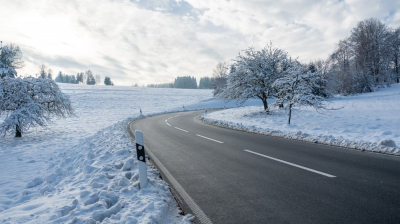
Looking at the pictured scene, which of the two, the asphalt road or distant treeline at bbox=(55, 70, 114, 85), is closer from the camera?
the asphalt road

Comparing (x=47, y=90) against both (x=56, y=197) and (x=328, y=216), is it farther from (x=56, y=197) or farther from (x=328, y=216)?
(x=328, y=216)

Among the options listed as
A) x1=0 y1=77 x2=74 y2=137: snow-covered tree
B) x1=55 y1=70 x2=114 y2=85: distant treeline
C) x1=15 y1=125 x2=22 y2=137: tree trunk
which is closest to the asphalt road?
x1=0 y1=77 x2=74 y2=137: snow-covered tree

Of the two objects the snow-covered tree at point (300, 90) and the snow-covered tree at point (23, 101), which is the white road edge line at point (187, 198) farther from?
the snow-covered tree at point (23, 101)

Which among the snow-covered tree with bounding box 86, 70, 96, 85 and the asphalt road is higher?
the snow-covered tree with bounding box 86, 70, 96, 85

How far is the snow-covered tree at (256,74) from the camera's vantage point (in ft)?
64.7

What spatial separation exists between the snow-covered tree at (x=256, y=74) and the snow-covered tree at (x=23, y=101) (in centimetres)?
1439

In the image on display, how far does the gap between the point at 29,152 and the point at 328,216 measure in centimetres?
1229

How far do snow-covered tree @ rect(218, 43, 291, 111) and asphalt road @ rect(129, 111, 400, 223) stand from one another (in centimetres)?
1246

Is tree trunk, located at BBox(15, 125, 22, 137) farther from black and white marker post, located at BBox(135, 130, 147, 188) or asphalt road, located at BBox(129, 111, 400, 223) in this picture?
black and white marker post, located at BBox(135, 130, 147, 188)

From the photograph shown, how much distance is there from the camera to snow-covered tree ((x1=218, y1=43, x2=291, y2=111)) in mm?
19719

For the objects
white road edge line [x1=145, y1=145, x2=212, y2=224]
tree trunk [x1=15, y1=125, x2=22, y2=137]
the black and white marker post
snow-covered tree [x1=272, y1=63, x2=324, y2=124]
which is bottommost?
tree trunk [x1=15, y1=125, x2=22, y2=137]

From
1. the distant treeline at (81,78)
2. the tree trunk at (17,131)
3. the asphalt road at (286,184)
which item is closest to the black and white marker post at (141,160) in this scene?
the asphalt road at (286,184)

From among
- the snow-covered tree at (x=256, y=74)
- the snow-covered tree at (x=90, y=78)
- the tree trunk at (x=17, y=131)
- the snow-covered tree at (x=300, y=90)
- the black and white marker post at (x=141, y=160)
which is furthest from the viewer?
the snow-covered tree at (x=90, y=78)

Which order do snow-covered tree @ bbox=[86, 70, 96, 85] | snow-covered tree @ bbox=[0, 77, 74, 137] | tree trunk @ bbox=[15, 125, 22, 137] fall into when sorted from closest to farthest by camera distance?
snow-covered tree @ bbox=[0, 77, 74, 137] < tree trunk @ bbox=[15, 125, 22, 137] < snow-covered tree @ bbox=[86, 70, 96, 85]
